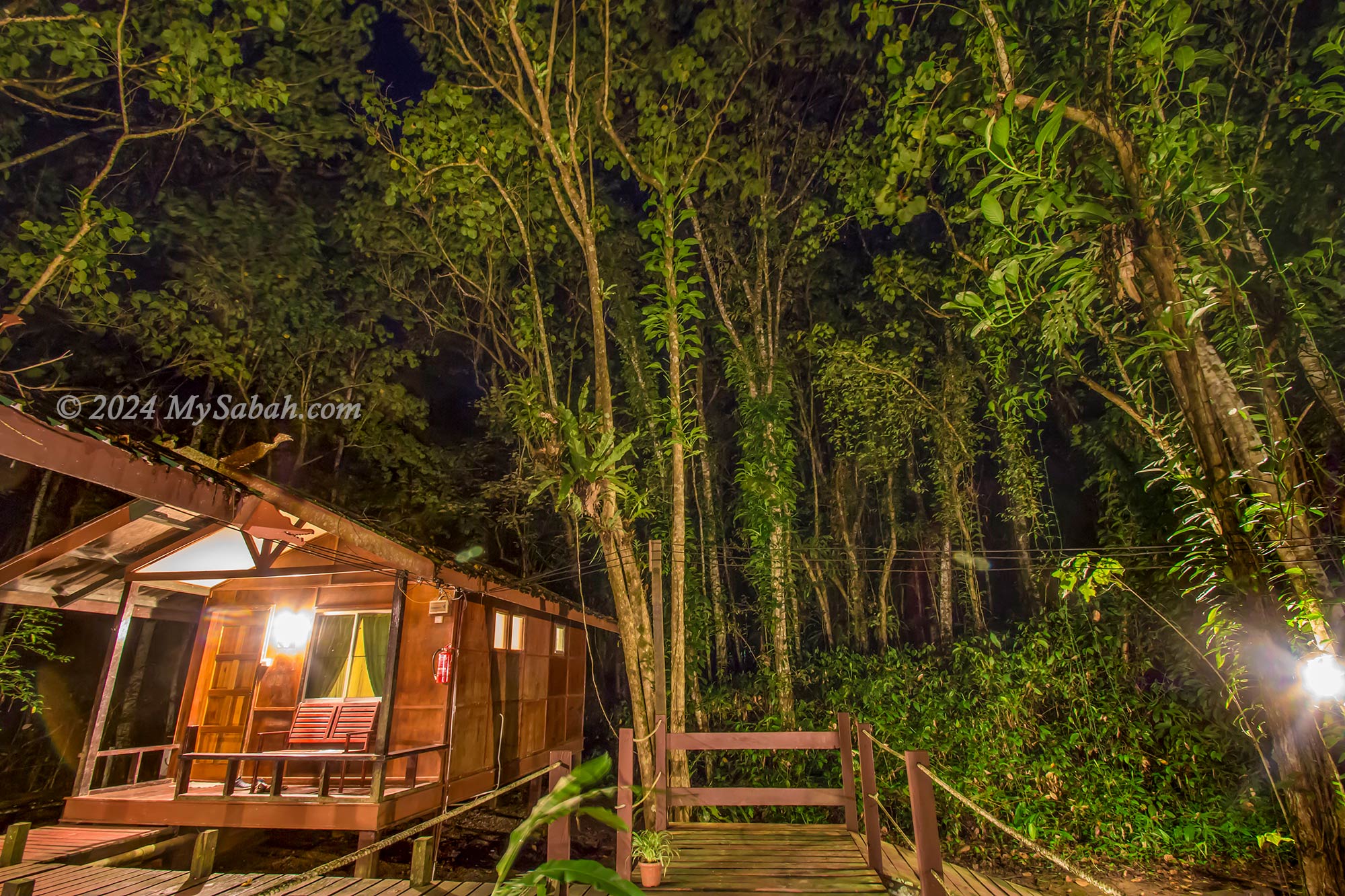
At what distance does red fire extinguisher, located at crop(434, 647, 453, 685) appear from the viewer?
7.44 meters

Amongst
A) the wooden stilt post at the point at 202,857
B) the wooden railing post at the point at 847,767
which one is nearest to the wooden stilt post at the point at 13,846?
the wooden stilt post at the point at 202,857

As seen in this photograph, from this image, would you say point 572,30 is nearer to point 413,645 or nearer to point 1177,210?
point 1177,210

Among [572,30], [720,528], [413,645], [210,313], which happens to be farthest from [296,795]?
[720,528]

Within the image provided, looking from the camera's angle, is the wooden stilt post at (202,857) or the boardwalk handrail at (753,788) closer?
the wooden stilt post at (202,857)

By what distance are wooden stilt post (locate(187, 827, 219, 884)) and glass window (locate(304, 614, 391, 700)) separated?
12.9ft

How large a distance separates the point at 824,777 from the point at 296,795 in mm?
6441

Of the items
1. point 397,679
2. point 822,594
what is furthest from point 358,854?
point 822,594

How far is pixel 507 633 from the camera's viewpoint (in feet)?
30.8

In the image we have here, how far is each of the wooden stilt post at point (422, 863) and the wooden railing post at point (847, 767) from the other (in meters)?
3.29

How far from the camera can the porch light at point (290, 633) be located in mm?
8367

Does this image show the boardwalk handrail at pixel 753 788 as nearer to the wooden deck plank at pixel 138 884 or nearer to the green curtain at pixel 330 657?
the wooden deck plank at pixel 138 884

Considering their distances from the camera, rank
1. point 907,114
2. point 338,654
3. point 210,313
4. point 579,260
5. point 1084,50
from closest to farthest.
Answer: point 1084,50, point 907,114, point 338,654, point 210,313, point 579,260

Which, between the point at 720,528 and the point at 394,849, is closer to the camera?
the point at 394,849

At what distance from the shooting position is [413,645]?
25.7ft
